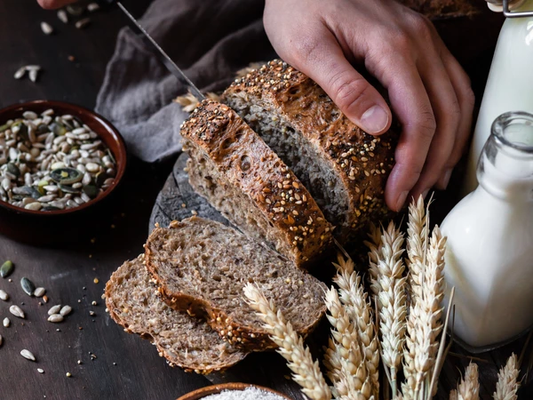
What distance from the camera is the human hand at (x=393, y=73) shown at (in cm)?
216

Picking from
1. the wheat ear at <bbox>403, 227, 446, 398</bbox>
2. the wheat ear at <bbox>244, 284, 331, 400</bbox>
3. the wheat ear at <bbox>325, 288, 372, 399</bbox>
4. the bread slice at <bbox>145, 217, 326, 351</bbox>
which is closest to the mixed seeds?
the bread slice at <bbox>145, 217, 326, 351</bbox>

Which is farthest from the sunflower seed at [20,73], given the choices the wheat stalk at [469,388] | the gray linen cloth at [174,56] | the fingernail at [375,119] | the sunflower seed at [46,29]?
the wheat stalk at [469,388]

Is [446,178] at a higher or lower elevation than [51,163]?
lower

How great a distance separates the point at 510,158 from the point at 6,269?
1890mm

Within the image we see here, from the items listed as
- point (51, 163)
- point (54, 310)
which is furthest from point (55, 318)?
point (51, 163)

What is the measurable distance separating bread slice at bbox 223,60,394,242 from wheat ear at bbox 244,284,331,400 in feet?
1.83

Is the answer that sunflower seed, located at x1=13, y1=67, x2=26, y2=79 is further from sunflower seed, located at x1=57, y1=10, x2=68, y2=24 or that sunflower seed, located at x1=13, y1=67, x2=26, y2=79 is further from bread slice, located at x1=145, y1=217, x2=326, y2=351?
bread slice, located at x1=145, y1=217, x2=326, y2=351

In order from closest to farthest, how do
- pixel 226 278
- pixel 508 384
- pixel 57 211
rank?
pixel 508 384
pixel 226 278
pixel 57 211

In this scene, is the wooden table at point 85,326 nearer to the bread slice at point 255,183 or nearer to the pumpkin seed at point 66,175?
the pumpkin seed at point 66,175

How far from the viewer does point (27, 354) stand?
2266 mm

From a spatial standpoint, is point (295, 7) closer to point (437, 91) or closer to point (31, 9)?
point (437, 91)

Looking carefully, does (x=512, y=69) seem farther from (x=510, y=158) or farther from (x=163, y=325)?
(x=163, y=325)

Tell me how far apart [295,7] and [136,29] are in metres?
1.13

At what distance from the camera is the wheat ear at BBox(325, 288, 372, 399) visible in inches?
68.5
